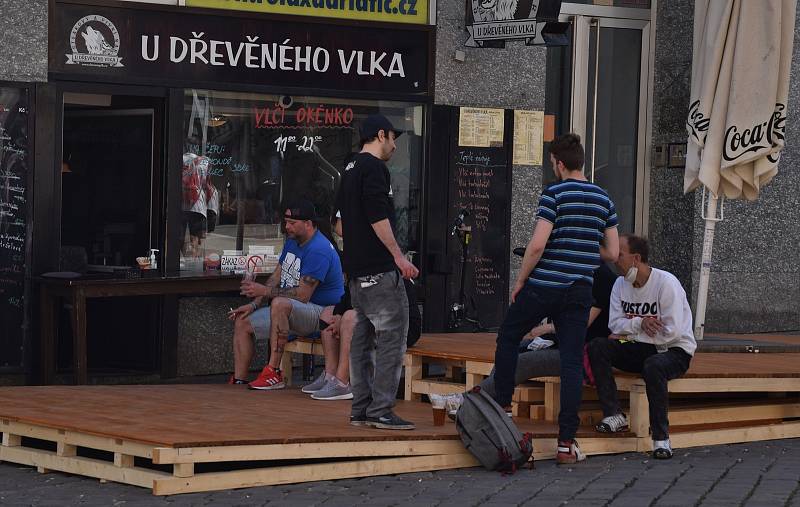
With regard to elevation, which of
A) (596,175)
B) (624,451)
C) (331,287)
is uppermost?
(596,175)

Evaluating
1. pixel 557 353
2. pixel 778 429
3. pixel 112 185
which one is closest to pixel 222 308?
pixel 112 185

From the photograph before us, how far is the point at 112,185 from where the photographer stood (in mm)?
11211

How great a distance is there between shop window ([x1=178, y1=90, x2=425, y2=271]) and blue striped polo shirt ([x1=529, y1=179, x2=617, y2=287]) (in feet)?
12.6

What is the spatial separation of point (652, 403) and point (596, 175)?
6098 millimetres

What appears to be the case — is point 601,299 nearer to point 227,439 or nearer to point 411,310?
point 411,310

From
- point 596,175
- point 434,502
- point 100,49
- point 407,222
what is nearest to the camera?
point 434,502

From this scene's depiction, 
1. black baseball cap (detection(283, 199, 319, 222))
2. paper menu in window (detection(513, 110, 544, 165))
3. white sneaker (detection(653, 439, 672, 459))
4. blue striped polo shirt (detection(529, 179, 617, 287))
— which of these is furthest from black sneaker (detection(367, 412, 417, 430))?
paper menu in window (detection(513, 110, 544, 165))

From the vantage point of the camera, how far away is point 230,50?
11203 mm

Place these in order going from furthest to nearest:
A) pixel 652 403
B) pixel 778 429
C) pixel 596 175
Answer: pixel 596 175
pixel 778 429
pixel 652 403

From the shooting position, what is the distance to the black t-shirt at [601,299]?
28.0 ft

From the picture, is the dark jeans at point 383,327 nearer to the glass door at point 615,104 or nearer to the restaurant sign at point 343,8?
the restaurant sign at point 343,8

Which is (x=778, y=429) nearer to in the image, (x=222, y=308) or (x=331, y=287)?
(x=331, y=287)

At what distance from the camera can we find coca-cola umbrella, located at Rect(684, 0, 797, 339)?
979cm

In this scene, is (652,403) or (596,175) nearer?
(652,403)
